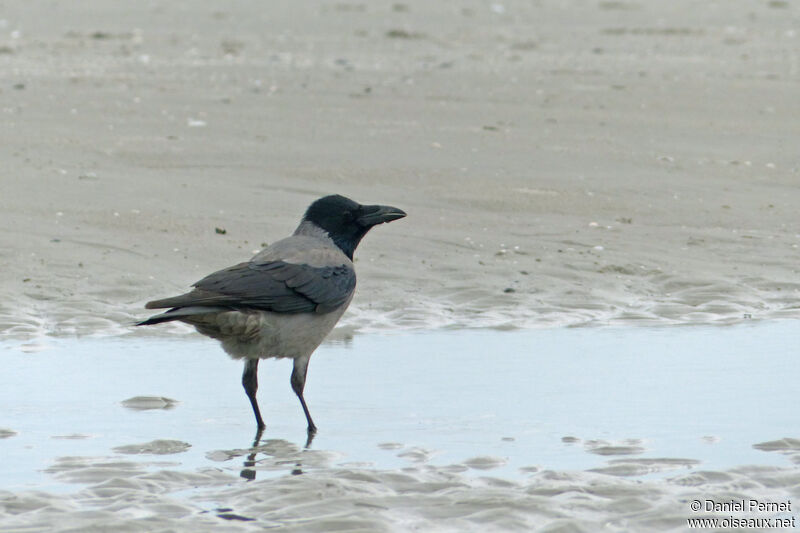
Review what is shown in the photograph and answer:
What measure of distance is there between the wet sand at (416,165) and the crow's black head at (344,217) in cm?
104

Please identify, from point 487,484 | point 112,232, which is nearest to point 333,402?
point 487,484

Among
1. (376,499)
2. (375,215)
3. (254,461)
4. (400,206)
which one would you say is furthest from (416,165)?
(376,499)

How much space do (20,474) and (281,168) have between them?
21.5 ft

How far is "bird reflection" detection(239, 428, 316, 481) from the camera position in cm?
566

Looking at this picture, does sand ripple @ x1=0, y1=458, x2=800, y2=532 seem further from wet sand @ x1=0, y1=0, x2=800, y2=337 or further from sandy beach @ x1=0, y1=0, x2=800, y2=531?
wet sand @ x1=0, y1=0, x2=800, y2=337

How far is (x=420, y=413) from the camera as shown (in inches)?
256

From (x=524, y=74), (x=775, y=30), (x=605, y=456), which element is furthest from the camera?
(x=775, y=30)

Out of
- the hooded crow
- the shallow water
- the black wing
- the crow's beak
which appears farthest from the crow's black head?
the shallow water

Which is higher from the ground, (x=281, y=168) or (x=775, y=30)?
(x=775, y=30)

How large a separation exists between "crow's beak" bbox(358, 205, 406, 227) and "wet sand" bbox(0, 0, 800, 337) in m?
1.07

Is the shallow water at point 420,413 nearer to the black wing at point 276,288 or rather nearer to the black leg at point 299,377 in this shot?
the black leg at point 299,377

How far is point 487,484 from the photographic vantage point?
5461 mm

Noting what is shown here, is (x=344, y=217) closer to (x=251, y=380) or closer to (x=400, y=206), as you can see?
(x=251, y=380)

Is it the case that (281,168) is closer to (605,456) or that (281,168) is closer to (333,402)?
(333,402)
